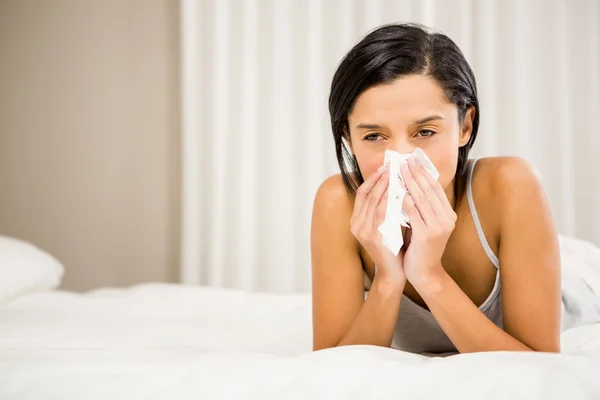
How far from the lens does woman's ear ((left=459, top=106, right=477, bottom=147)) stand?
4.29 feet

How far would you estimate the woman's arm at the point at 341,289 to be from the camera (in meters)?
1.19

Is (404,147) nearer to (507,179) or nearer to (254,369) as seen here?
(507,179)

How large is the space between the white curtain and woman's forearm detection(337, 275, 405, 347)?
6.27ft

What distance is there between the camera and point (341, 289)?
1.29 metres

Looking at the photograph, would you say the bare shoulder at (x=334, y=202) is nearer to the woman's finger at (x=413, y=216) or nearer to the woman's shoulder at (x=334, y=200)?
the woman's shoulder at (x=334, y=200)

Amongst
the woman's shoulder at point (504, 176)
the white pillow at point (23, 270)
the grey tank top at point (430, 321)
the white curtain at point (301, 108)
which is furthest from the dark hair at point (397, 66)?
the white curtain at point (301, 108)

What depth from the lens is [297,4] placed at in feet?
10.3

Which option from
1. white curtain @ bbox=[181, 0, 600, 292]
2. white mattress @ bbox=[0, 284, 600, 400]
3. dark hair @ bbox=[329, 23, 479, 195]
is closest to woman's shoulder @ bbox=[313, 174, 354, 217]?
dark hair @ bbox=[329, 23, 479, 195]

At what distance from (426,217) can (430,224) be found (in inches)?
0.6

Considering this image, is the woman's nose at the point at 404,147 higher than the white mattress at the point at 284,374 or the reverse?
higher

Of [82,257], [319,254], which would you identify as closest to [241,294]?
[319,254]

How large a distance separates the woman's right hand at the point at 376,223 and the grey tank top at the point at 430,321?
0.64 feet

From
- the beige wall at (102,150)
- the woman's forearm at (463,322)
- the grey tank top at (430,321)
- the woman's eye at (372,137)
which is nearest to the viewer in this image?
the woman's forearm at (463,322)

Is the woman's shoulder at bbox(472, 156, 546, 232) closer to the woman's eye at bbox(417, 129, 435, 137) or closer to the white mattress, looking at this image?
the woman's eye at bbox(417, 129, 435, 137)
